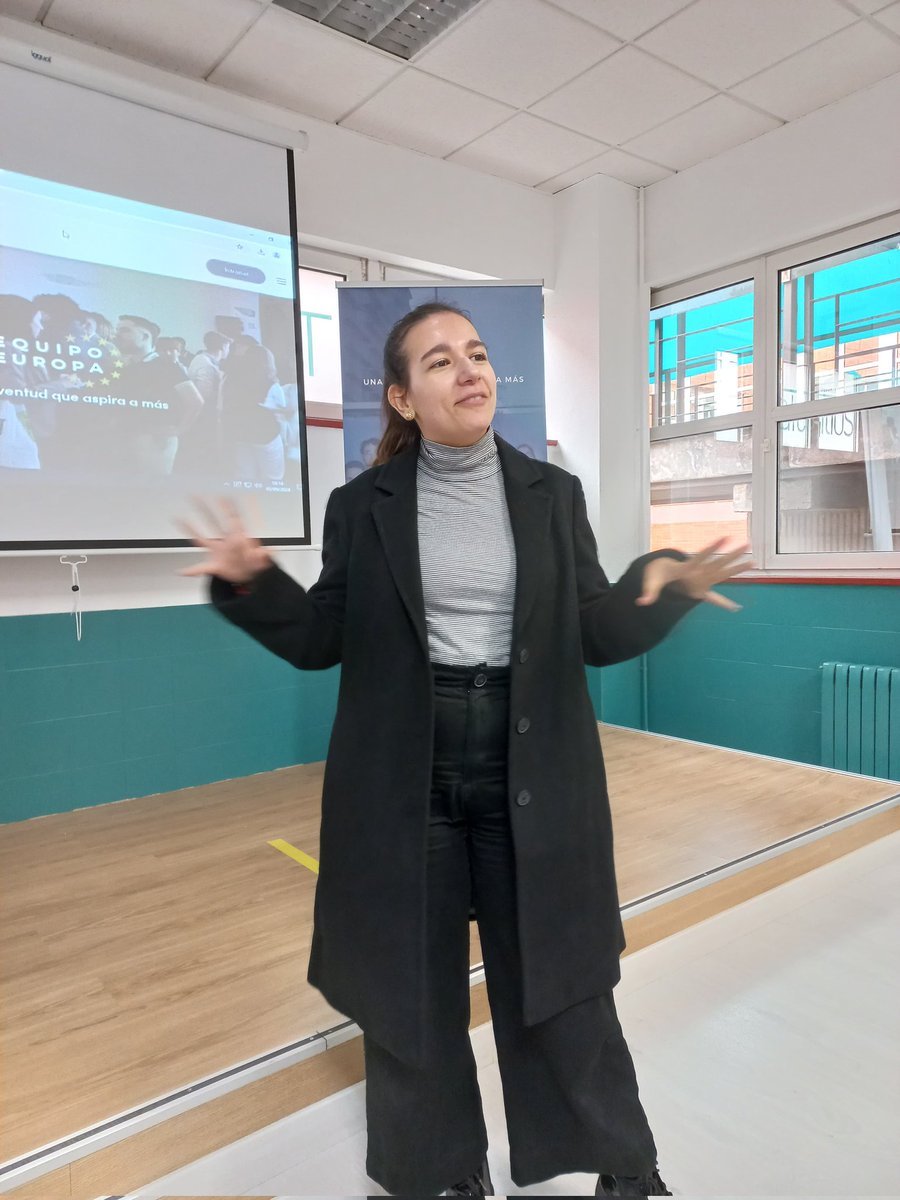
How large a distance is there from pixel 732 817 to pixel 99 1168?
2.32 meters

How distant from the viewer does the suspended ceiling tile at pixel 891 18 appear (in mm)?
3074

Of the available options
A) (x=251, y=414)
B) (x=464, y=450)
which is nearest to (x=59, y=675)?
(x=251, y=414)

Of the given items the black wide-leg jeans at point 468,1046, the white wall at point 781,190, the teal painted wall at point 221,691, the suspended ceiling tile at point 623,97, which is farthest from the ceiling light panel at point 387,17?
the black wide-leg jeans at point 468,1046

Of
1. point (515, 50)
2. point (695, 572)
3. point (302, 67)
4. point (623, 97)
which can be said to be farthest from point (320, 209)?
point (695, 572)

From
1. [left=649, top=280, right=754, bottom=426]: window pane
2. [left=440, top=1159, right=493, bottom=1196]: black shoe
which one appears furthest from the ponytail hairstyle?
[left=649, top=280, right=754, bottom=426]: window pane

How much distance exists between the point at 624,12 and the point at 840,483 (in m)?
2.28

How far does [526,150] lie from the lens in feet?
13.5

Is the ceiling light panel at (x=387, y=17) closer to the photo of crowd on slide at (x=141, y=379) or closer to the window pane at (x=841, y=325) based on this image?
the photo of crowd on slide at (x=141, y=379)

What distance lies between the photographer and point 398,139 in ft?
13.0

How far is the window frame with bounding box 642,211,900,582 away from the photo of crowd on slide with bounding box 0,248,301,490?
7.84 ft

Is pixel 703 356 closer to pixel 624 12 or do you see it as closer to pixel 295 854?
pixel 624 12

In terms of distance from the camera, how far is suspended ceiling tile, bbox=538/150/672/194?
424 cm

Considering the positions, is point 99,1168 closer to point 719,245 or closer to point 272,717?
point 272,717

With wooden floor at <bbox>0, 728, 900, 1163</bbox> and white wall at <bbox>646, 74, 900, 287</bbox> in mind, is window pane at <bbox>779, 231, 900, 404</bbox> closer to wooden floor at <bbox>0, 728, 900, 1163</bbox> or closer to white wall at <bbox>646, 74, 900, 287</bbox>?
white wall at <bbox>646, 74, 900, 287</bbox>
